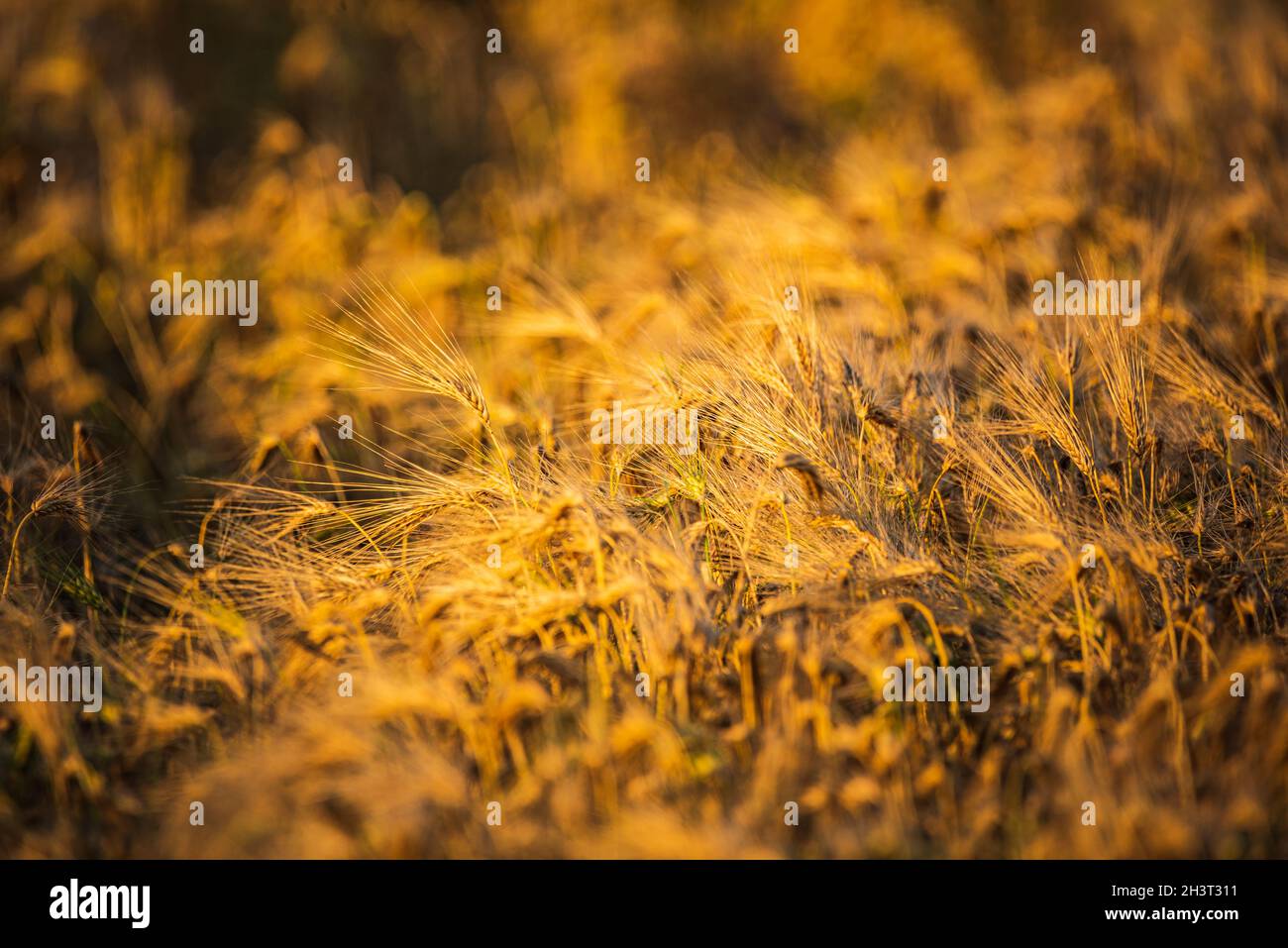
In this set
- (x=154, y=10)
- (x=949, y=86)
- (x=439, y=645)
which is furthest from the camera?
(x=154, y=10)

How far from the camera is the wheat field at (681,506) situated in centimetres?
237

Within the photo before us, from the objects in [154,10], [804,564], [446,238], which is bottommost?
[804,564]

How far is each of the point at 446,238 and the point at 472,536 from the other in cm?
330

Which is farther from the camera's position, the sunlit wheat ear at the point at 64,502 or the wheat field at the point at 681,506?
the sunlit wheat ear at the point at 64,502

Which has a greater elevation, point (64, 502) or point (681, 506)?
point (64, 502)

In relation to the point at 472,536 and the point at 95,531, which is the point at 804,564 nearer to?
the point at 472,536

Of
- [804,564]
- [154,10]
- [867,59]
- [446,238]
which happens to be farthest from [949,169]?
[154,10]

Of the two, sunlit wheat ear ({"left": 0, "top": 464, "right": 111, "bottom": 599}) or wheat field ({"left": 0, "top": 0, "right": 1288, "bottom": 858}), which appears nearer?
wheat field ({"left": 0, "top": 0, "right": 1288, "bottom": 858})

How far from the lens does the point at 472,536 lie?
2.81 m

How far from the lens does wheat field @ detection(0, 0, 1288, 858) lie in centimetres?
237

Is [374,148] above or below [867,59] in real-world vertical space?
below

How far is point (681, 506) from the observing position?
3.14 meters

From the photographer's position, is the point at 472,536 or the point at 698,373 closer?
the point at 472,536

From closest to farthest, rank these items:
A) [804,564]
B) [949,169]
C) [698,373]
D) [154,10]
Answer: [804,564] → [698,373] → [949,169] → [154,10]
